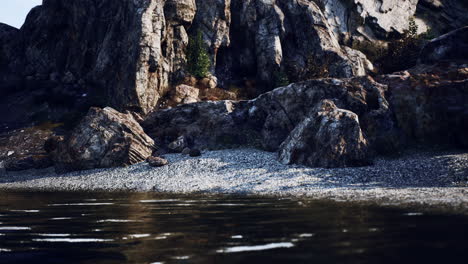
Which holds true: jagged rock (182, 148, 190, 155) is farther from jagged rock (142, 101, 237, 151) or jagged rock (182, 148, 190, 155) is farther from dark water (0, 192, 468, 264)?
dark water (0, 192, 468, 264)

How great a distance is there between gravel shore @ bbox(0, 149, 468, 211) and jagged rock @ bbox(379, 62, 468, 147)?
7.43 feet

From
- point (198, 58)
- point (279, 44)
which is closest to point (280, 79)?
point (279, 44)

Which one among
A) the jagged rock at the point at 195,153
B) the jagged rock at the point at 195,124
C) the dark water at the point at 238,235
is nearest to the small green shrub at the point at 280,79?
the jagged rock at the point at 195,124

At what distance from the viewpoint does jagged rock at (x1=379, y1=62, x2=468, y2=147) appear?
83.5ft

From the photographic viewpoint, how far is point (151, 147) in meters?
33.4

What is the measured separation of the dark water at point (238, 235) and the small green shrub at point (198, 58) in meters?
41.6

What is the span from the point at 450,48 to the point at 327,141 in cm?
1576

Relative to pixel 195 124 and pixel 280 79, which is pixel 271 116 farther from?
pixel 280 79

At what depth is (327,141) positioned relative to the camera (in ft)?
80.8

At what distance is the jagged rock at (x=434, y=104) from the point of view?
25.4 metres

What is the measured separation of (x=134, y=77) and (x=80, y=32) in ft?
77.7

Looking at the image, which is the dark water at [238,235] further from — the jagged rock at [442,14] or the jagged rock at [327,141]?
the jagged rock at [442,14]

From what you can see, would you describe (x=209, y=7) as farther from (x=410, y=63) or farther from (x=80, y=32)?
(x=410, y=63)

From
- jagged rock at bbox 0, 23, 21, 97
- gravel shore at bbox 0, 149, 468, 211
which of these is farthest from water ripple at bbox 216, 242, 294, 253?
jagged rock at bbox 0, 23, 21, 97
